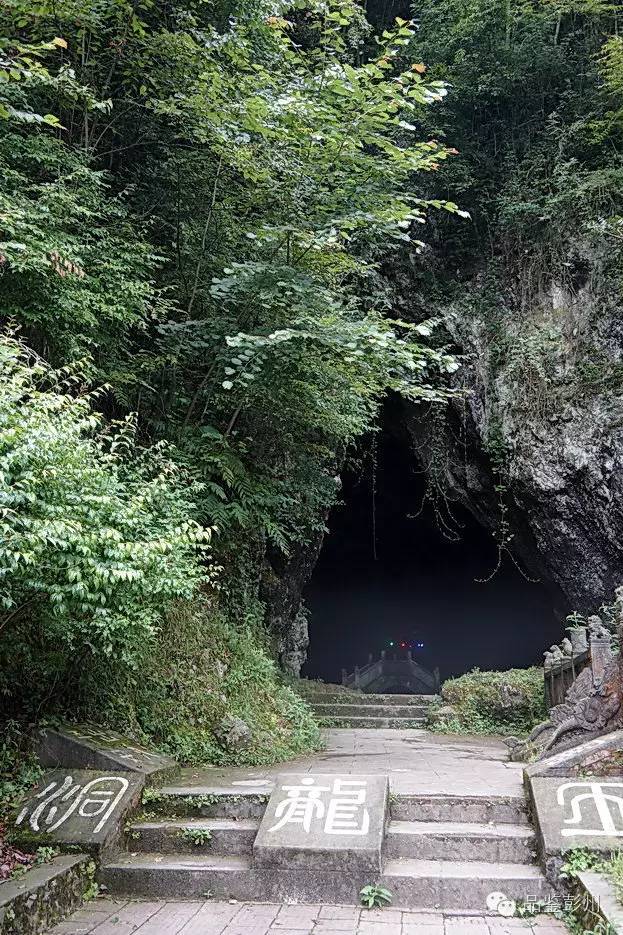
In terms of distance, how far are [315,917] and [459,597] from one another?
17.9 metres

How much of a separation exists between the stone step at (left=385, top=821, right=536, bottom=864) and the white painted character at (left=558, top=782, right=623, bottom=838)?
0.94ft

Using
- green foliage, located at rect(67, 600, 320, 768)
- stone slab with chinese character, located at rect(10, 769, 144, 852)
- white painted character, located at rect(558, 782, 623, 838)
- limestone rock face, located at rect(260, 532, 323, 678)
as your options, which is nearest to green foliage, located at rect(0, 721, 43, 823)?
stone slab with chinese character, located at rect(10, 769, 144, 852)

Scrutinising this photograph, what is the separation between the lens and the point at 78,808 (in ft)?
13.7

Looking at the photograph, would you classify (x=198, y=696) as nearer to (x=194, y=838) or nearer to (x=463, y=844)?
(x=194, y=838)

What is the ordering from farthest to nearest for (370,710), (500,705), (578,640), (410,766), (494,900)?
(370,710) < (500,705) < (578,640) < (410,766) < (494,900)

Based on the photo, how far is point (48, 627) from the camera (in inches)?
160

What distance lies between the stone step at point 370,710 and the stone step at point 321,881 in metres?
7.75

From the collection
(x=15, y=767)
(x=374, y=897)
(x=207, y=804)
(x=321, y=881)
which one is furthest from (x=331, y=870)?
(x=15, y=767)

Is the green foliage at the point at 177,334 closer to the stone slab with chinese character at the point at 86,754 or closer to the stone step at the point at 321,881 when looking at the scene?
the stone slab with chinese character at the point at 86,754

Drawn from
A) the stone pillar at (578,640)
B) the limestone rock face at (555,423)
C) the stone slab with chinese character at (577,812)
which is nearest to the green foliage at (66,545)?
the stone slab with chinese character at (577,812)

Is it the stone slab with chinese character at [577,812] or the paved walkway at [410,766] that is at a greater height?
the paved walkway at [410,766]

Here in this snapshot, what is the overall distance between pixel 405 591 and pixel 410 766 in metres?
15.3

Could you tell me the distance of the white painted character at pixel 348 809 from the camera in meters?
3.92

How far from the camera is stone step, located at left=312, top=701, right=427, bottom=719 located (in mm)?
11398
